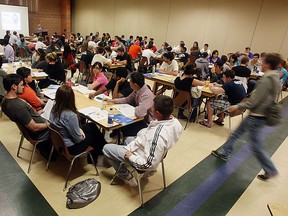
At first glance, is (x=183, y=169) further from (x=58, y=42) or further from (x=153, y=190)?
(x=58, y=42)

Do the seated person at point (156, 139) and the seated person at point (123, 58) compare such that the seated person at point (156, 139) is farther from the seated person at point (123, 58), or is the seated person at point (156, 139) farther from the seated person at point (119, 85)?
the seated person at point (123, 58)

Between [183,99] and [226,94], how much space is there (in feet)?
2.69

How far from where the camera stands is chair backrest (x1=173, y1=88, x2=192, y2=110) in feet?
13.0

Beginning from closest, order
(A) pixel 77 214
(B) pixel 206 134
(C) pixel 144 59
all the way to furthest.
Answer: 1. (A) pixel 77 214
2. (B) pixel 206 134
3. (C) pixel 144 59

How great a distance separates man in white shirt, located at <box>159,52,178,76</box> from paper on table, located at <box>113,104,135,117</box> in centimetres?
269

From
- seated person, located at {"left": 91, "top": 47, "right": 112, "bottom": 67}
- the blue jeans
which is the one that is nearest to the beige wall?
seated person, located at {"left": 91, "top": 47, "right": 112, "bottom": 67}

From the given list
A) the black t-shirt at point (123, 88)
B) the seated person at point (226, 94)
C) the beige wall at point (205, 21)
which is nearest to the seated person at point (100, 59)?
the black t-shirt at point (123, 88)

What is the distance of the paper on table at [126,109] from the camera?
2.79m

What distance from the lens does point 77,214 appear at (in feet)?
6.91

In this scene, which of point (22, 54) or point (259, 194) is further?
point (22, 54)

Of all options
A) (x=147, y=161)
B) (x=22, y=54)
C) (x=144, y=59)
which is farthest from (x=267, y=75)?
(x=22, y=54)

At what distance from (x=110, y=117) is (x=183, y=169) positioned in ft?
4.31


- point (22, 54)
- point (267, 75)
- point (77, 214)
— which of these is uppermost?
point (267, 75)

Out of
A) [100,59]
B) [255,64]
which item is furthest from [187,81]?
[255,64]
